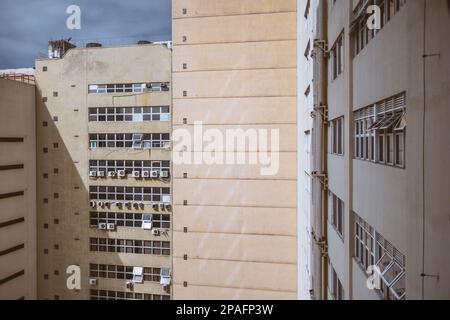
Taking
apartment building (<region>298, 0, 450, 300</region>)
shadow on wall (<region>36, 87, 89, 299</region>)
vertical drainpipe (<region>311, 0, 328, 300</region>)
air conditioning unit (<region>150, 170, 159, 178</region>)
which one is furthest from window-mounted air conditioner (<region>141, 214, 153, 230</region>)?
apartment building (<region>298, 0, 450, 300</region>)

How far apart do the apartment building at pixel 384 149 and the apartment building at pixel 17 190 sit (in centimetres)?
1319

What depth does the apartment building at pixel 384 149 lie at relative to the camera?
3.62 meters

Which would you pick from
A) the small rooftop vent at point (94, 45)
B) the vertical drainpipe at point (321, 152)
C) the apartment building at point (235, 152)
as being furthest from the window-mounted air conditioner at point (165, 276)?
the small rooftop vent at point (94, 45)

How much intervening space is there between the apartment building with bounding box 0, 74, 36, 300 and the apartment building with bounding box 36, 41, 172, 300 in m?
0.50

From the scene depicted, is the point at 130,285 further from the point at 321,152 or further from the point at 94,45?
the point at 321,152

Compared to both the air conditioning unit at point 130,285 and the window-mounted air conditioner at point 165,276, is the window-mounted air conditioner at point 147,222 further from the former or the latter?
the air conditioning unit at point 130,285

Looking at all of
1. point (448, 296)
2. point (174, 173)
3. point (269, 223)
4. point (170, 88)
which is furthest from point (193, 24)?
point (448, 296)

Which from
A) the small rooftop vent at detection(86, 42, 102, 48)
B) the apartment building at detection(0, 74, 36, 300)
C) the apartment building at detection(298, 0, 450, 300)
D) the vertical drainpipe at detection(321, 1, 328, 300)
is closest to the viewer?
the apartment building at detection(298, 0, 450, 300)

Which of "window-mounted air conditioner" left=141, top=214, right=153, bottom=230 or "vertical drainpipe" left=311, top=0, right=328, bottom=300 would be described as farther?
"window-mounted air conditioner" left=141, top=214, right=153, bottom=230

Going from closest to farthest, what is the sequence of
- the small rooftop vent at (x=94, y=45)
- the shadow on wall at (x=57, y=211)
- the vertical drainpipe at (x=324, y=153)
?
the vertical drainpipe at (x=324, y=153) < the small rooftop vent at (x=94, y=45) < the shadow on wall at (x=57, y=211)

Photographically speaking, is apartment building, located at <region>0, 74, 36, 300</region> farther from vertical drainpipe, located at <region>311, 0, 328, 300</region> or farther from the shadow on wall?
vertical drainpipe, located at <region>311, 0, 328, 300</region>

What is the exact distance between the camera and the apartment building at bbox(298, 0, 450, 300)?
362cm

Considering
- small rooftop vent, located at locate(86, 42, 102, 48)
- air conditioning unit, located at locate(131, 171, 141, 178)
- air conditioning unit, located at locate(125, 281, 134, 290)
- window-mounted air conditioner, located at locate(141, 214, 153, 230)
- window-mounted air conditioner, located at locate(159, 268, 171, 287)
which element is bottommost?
air conditioning unit, located at locate(125, 281, 134, 290)

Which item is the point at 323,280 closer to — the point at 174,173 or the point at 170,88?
the point at 174,173
